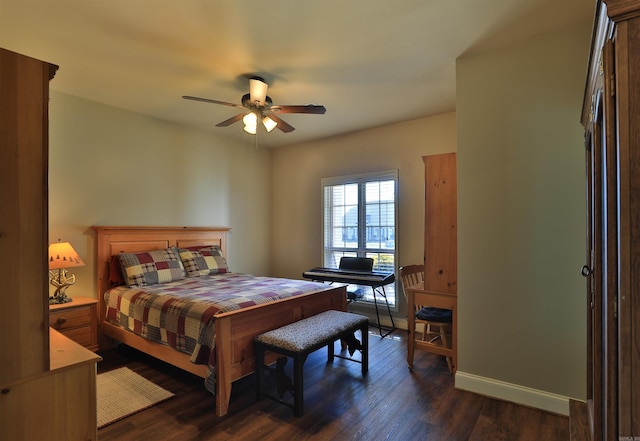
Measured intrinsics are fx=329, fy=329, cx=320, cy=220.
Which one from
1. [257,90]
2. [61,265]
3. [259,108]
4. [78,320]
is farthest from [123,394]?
[257,90]

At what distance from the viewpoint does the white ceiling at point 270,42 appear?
6.60 ft

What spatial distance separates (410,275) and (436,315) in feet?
2.32

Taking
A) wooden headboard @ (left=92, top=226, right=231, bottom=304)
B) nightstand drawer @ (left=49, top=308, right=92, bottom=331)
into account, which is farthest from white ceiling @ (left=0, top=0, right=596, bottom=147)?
nightstand drawer @ (left=49, top=308, right=92, bottom=331)

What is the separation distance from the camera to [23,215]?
47.8 inches

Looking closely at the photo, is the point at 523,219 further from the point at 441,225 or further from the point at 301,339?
the point at 301,339

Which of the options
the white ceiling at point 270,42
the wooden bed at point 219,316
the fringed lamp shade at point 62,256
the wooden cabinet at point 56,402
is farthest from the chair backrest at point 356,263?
the wooden cabinet at point 56,402

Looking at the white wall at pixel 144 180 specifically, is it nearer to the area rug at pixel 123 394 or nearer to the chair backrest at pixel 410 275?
the area rug at pixel 123 394

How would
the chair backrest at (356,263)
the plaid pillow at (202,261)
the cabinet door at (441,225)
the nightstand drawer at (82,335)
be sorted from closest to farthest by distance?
the cabinet door at (441,225) → the nightstand drawer at (82,335) → the plaid pillow at (202,261) → the chair backrest at (356,263)

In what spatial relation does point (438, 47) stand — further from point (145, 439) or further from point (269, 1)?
point (145, 439)

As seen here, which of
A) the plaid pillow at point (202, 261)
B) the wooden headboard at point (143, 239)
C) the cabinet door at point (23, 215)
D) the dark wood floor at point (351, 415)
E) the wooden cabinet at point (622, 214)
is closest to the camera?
the wooden cabinet at point (622, 214)

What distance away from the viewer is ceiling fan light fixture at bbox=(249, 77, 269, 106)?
279 centimetres

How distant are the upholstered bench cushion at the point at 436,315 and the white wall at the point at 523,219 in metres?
0.27

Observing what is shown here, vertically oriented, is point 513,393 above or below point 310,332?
below

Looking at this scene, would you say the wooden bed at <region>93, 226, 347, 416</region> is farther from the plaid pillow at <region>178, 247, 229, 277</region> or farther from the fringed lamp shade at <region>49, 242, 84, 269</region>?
the fringed lamp shade at <region>49, 242, 84, 269</region>
